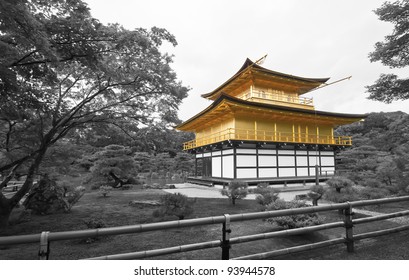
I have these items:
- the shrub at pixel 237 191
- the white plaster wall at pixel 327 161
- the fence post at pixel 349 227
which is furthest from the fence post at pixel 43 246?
the white plaster wall at pixel 327 161

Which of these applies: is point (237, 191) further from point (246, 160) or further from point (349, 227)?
point (246, 160)

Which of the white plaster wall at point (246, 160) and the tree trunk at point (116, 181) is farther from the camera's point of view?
the tree trunk at point (116, 181)

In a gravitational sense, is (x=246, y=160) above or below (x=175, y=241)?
above

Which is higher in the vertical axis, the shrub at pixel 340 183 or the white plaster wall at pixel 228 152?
the white plaster wall at pixel 228 152

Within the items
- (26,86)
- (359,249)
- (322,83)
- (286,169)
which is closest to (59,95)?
(26,86)

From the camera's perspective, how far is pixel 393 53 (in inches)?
329

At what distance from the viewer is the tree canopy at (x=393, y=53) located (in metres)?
7.82

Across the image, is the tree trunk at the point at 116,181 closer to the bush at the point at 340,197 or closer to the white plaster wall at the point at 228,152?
the white plaster wall at the point at 228,152

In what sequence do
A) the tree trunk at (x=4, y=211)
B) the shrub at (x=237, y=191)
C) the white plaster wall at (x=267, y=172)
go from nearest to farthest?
the tree trunk at (x=4, y=211) → the shrub at (x=237, y=191) → the white plaster wall at (x=267, y=172)

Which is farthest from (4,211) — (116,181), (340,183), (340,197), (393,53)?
(393,53)

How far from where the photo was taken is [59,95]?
7.15 metres

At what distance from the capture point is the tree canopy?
7820mm

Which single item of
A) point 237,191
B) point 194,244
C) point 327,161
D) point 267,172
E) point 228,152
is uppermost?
point 228,152

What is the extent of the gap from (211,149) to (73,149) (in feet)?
41.1
